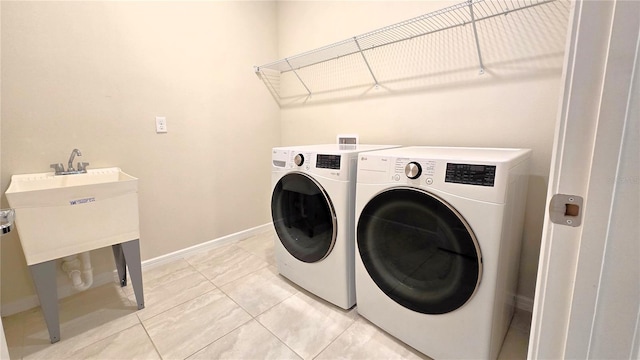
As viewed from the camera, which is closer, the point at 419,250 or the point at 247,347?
the point at 419,250

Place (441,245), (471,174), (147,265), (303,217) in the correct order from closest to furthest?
(471,174) < (441,245) < (303,217) < (147,265)

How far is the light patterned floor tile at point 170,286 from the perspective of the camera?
1.62 meters

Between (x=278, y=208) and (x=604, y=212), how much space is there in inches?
60.3

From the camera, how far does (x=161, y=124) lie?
77.4 inches

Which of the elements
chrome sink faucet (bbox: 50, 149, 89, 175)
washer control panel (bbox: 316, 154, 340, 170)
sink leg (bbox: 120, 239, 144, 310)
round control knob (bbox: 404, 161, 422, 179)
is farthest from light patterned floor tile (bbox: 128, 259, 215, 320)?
round control knob (bbox: 404, 161, 422, 179)

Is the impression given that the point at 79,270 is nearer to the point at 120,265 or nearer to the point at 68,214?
the point at 120,265

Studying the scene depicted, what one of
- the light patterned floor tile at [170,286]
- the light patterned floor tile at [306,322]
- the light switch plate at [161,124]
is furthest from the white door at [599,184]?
the light switch plate at [161,124]

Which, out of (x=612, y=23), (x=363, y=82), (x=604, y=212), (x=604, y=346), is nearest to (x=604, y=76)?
(x=612, y=23)

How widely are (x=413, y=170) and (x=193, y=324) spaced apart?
1.38m

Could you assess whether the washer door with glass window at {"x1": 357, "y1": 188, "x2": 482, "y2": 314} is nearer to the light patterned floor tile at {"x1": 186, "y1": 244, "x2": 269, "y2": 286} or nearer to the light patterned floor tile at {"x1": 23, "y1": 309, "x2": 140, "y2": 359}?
the light patterned floor tile at {"x1": 186, "y1": 244, "x2": 269, "y2": 286}

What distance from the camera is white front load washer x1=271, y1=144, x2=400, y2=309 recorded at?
4.64 feet

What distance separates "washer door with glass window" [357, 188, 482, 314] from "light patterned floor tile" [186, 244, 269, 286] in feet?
3.40

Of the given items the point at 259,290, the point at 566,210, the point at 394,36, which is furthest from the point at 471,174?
the point at 259,290

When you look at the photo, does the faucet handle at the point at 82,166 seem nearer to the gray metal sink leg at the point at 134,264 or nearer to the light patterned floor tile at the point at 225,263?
the gray metal sink leg at the point at 134,264
